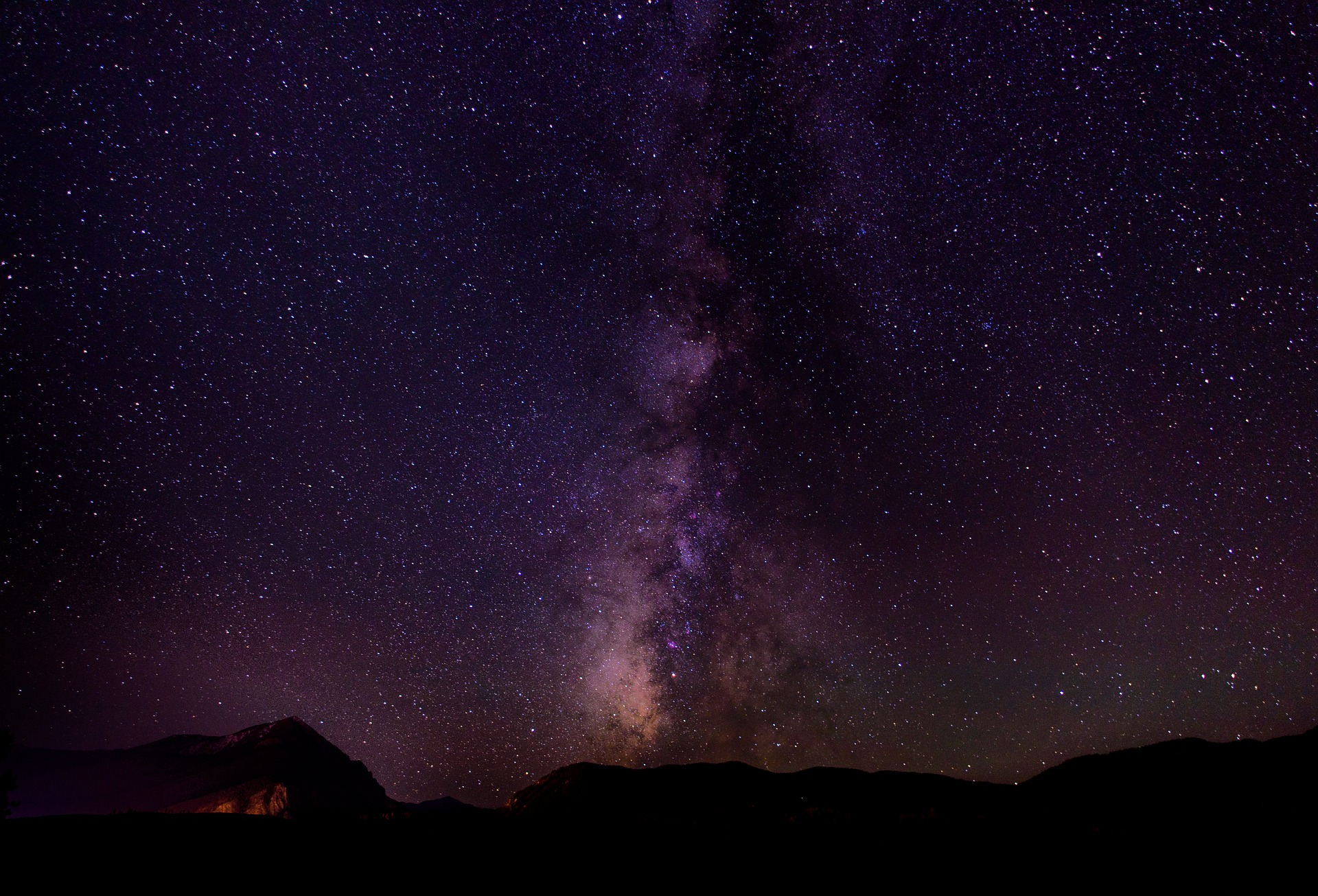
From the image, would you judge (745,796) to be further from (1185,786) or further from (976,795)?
(1185,786)

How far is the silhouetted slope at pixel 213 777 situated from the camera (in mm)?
58250

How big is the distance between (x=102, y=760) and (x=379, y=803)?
142 ft

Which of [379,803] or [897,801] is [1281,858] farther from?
[379,803]

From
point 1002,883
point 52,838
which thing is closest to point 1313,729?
point 1002,883

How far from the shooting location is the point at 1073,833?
28.2 ft

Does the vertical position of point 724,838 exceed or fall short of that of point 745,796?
it exceeds it

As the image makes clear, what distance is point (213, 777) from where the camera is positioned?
6284 cm

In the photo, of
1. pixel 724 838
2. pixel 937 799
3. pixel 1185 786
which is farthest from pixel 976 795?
pixel 724 838

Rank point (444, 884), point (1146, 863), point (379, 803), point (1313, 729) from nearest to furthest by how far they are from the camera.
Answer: point (444, 884) → point (1146, 863) → point (1313, 729) → point (379, 803)

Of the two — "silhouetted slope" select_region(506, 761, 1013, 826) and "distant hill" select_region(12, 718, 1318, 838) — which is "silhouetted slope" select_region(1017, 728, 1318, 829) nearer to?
"distant hill" select_region(12, 718, 1318, 838)

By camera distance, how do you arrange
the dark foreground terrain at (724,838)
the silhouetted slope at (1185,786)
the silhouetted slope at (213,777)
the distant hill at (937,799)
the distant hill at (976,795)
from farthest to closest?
the silhouetted slope at (213,777) < the silhouetted slope at (1185,786) < the distant hill at (976,795) < the distant hill at (937,799) < the dark foreground terrain at (724,838)

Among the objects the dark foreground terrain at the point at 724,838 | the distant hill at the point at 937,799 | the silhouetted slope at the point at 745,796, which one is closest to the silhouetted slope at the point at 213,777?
the distant hill at the point at 937,799

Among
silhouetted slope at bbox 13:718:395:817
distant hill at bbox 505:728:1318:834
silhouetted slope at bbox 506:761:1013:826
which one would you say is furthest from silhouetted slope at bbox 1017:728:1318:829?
silhouetted slope at bbox 13:718:395:817

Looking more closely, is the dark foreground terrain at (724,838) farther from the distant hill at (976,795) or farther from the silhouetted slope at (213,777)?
the silhouetted slope at (213,777)
